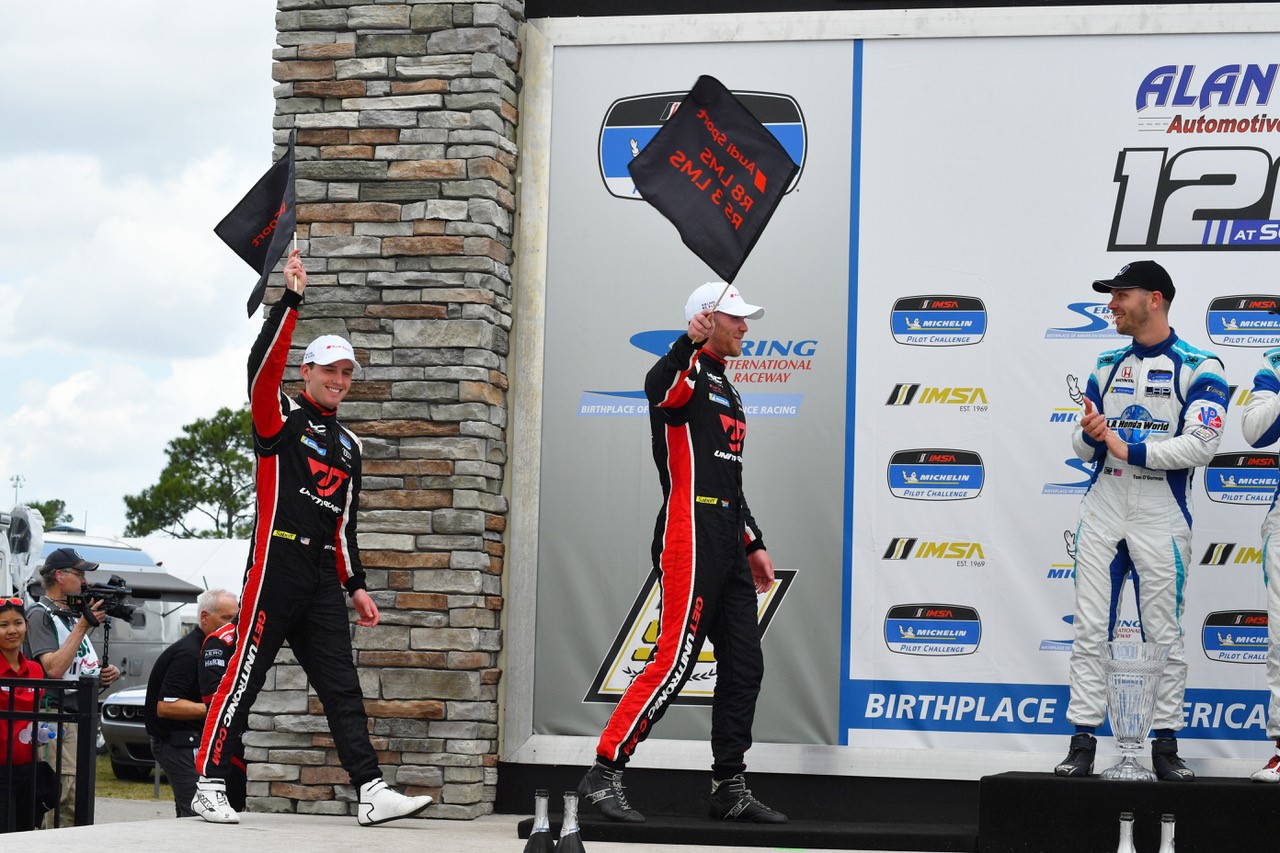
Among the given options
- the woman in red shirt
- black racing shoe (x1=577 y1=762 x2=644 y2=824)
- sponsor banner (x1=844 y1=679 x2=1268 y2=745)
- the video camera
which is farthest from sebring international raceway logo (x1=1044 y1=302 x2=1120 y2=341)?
the video camera

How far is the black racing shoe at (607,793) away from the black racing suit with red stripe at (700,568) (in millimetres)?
52

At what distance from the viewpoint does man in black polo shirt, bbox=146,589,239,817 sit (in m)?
7.07

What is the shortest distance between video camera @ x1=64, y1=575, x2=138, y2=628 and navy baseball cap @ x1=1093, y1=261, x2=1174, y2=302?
5149 millimetres

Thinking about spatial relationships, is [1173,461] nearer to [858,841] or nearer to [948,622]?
[948,622]

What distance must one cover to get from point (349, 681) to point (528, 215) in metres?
2.31

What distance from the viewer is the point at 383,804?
5219mm

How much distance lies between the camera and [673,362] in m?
5.03

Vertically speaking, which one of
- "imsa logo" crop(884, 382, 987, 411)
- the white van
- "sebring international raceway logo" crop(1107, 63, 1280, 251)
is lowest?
the white van

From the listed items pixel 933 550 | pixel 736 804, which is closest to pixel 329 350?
pixel 736 804

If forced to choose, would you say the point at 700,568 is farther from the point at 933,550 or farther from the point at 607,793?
the point at 933,550

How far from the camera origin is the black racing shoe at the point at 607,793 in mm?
5086

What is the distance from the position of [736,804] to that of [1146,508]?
1.84 metres

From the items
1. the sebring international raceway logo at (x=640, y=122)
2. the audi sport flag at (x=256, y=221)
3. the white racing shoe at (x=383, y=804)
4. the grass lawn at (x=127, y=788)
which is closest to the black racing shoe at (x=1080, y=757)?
the white racing shoe at (x=383, y=804)

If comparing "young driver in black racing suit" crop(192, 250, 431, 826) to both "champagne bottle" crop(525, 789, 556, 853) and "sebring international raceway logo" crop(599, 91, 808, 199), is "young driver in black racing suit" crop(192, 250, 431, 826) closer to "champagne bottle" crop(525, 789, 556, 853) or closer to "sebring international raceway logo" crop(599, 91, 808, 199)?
"champagne bottle" crop(525, 789, 556, 853)
